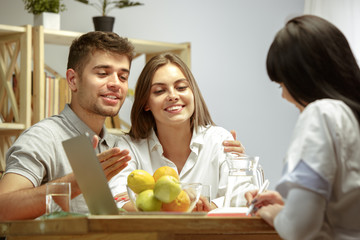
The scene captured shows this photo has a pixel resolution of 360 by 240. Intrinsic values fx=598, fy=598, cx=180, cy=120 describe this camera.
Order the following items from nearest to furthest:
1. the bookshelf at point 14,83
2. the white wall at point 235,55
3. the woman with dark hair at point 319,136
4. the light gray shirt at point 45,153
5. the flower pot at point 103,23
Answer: the woman with dark hair at point 319,136, the light gray shirt at point 45,153, the bookshelf at point 14,83, the flower pot at point 103,23, the white wall at point 235,55

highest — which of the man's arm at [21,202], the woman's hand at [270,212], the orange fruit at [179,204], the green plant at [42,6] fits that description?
the green plant at [42,6]

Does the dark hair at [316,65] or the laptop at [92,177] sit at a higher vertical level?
the dark hair at [316,65]

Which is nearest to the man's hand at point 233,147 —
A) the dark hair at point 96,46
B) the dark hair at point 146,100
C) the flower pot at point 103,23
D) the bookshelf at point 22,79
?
the dark hair at point 146,100

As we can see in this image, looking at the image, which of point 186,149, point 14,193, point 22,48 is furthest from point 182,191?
point 22,48

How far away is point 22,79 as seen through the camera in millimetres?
3371

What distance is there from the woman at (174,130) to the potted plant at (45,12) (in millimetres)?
1155

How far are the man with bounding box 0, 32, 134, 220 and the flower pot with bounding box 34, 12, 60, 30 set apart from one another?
2.83 feet

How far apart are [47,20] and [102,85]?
110cm

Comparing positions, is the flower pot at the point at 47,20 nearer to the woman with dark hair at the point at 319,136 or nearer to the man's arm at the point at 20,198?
the man's arm at the point at 20,198

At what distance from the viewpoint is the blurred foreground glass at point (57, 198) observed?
4.78 ft

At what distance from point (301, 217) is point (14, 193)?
4.03 feet

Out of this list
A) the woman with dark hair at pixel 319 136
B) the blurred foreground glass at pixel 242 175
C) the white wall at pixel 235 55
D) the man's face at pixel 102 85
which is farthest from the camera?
the white wall at pixel 235 55

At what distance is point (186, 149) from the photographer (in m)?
2.54

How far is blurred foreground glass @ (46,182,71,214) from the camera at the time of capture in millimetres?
1457
